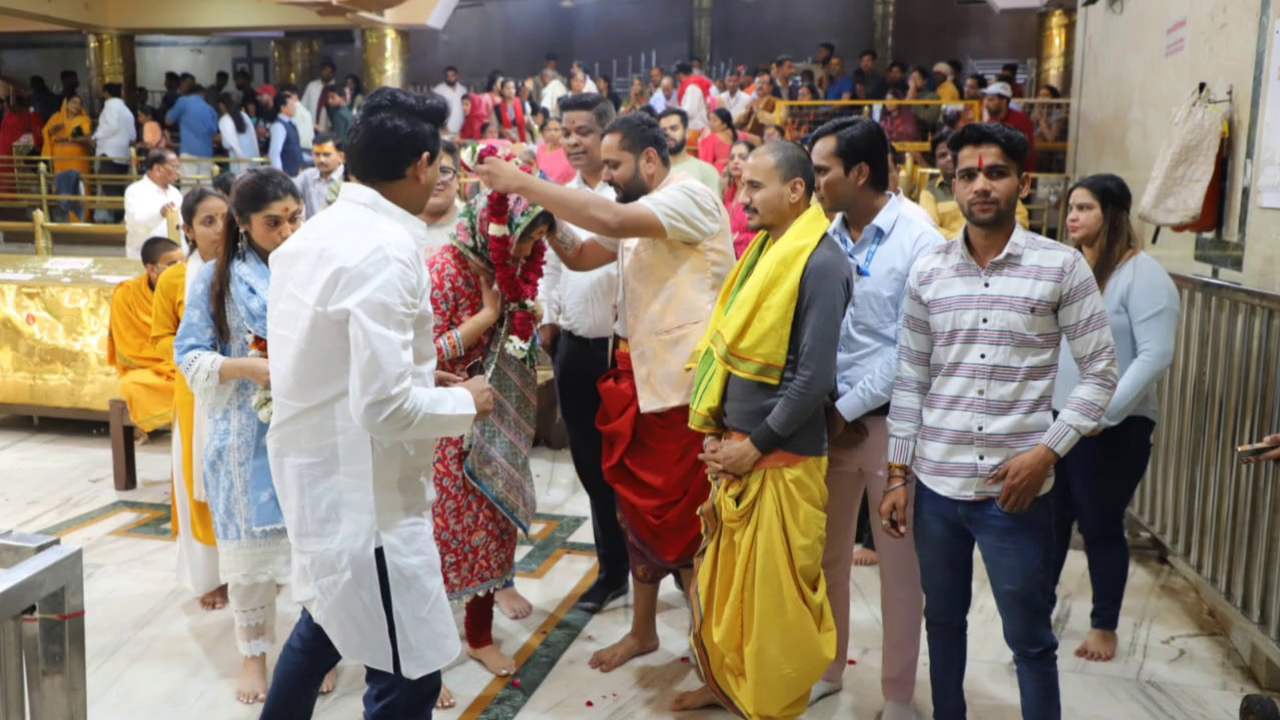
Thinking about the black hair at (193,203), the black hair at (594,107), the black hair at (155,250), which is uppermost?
the black hair at (594,107)

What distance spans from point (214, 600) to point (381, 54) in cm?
1289

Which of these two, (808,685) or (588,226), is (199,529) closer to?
(588,226)

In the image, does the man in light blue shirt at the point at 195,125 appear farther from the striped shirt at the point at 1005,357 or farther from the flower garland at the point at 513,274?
the striped shirt at the point at 1005,357

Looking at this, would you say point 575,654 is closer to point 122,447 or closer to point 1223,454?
point 1223,454

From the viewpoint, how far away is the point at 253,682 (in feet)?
9.42

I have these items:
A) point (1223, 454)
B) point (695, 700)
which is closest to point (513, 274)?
point (695, 700)

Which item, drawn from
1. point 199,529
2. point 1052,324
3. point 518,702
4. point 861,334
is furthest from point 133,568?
point 1052,324

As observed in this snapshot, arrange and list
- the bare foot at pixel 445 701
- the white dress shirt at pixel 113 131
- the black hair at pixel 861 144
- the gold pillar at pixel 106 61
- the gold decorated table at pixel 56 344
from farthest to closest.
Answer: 1. the gold pillar at pixel 106 61
2. the white dress shirt at pixel 113 131
3. the gold decorated table at pixel 56 344
4. the bare foot at pixel 445 701
5. the black hair at pixel 861 144

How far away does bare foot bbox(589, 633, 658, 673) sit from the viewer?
3.05 metres

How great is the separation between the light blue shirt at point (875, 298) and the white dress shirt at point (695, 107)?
845 cm

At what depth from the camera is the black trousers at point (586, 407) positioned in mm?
3363

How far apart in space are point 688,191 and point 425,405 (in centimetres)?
119

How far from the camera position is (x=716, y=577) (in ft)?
8.54

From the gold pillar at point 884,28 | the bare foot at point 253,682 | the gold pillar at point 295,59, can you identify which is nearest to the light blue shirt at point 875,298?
the bare foot at point 253,682
